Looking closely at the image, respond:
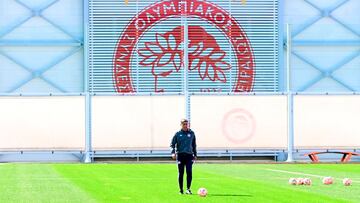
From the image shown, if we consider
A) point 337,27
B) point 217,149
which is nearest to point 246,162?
point 217,149

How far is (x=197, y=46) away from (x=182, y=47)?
2.65ft

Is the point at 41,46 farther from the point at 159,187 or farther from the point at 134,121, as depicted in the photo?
the point at 159,187

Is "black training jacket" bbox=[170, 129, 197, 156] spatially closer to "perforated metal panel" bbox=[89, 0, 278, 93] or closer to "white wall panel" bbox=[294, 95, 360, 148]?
"white wall panel" bbox=[294, 95, 360, 148]

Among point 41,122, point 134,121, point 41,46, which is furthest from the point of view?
point 41,46

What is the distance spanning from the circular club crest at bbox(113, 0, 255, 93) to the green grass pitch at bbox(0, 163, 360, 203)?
690 inches

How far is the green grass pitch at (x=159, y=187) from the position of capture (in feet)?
74.4

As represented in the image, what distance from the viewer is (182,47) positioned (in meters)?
53.8

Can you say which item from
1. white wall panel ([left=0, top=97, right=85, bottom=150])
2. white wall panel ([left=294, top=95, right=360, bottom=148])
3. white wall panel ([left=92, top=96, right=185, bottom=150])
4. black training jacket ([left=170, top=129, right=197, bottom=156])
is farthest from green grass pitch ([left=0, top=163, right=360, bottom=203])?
white wall panel ([left=294, top=95, right=360, bottom=148])

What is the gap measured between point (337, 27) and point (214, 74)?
7.14 m

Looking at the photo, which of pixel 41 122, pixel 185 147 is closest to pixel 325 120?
pixel 41 122

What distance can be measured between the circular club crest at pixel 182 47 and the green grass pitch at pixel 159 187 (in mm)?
17519

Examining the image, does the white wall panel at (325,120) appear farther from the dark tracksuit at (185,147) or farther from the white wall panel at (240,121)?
the dark tracksuit at (185,147)

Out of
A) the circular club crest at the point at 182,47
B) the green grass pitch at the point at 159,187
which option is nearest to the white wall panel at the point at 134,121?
the circular club crest at the point at 182,47

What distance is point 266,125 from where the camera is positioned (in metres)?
47.3
